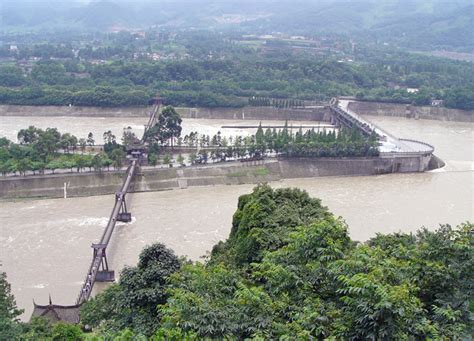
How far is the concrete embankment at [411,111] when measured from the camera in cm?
4488

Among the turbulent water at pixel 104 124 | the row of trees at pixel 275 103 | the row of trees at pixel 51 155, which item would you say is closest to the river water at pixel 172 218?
the row of trees at pixel 51 155

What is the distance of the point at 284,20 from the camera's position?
122750 mm

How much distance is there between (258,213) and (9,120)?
32143 millimetres

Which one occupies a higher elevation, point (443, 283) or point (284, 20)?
point (284, 20)

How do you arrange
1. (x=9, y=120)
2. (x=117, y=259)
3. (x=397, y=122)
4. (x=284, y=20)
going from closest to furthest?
(x=117, y=259) → (x=9, y=120) → (x=397, y=122) → (x=284, y=20)

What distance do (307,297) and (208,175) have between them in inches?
794

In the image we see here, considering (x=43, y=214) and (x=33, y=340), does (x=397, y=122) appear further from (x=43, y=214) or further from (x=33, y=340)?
(x=33, y=340)

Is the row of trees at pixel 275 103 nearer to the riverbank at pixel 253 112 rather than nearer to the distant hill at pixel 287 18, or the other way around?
the riverbank at pixel 253 112

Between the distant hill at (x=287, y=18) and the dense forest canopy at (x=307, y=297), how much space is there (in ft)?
273

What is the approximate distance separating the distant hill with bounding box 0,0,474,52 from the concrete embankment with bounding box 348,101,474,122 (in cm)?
4429

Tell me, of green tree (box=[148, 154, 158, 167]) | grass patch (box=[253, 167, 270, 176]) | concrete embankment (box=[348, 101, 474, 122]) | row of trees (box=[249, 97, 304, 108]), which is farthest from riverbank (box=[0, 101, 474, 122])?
grass patch (box=[253, 167, 270, 176])

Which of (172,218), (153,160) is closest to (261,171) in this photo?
(153,160)

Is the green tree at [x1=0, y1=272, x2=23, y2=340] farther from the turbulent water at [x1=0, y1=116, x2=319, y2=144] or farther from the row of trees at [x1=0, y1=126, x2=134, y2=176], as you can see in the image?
the turbulent water at [x1=0, y1=116, x2=319, y2=144]

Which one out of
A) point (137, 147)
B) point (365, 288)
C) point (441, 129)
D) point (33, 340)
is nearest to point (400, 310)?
point (365, 288)
